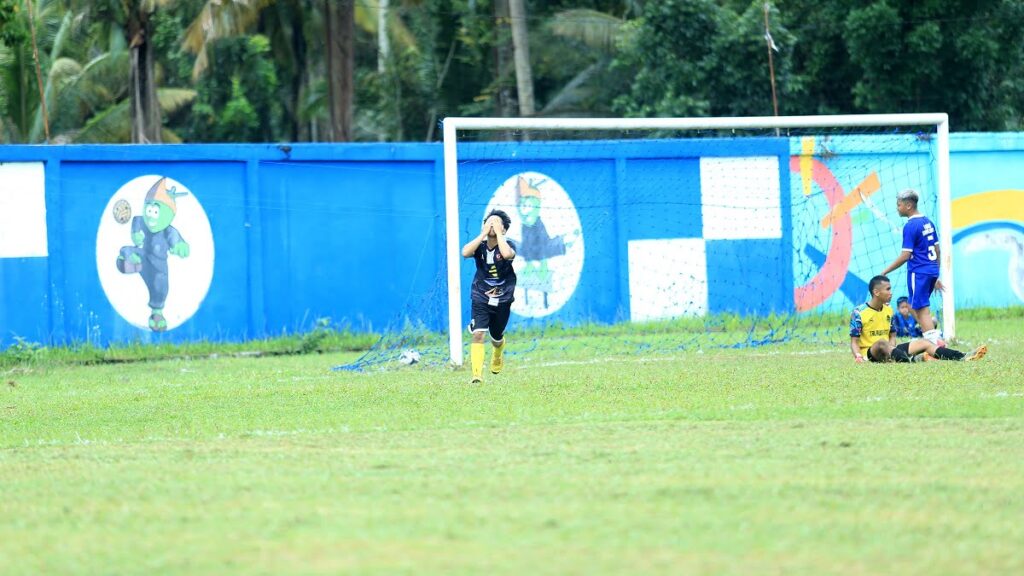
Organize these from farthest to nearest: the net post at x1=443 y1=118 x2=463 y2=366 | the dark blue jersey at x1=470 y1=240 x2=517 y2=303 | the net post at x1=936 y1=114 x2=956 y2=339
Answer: the net post at x1=936 y1=114 x2=956 y2=339 < the net post at x1=443 y1=118 x2=463 y2=366 < the dark blue jersey at x1=470 y1=240 x2=517 y2=303

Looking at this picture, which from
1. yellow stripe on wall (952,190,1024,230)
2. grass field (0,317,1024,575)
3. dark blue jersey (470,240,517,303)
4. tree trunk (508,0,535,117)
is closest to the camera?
grass field (0,317,1024,575)

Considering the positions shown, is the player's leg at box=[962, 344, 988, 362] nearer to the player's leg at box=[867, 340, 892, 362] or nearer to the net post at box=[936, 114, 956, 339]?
the player's leg at box=[867, 340, 892, 362]

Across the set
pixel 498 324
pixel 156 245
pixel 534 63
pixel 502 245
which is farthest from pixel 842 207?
pixel 534 63

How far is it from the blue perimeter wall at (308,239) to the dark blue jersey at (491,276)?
4800mm

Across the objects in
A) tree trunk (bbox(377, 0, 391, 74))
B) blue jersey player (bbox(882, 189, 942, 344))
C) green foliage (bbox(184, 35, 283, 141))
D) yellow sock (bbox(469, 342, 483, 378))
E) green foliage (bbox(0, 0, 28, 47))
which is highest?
tree trunk (bbox(377, 0, 391, 74))

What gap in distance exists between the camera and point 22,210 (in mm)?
17328

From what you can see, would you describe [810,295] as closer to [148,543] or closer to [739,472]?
[739,472]

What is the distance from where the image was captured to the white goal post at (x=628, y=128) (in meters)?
14.2

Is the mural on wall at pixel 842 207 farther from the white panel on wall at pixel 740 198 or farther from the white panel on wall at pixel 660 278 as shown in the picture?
Answer: the white panel on wall at pixel 660 278

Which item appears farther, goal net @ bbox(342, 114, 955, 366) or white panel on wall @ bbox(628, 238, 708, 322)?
white panel on wall @ bbox(628, 238, 708, 322)

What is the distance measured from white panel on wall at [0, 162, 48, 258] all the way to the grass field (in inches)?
213

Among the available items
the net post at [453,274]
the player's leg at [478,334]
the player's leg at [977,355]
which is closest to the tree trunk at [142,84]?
the net post at [453,274]

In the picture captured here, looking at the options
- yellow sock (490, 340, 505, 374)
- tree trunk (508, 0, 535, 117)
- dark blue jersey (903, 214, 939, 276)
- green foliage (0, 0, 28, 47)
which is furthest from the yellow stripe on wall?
green foliage (0, 0, 28, 47)

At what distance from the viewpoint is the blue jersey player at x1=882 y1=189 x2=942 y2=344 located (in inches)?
542
